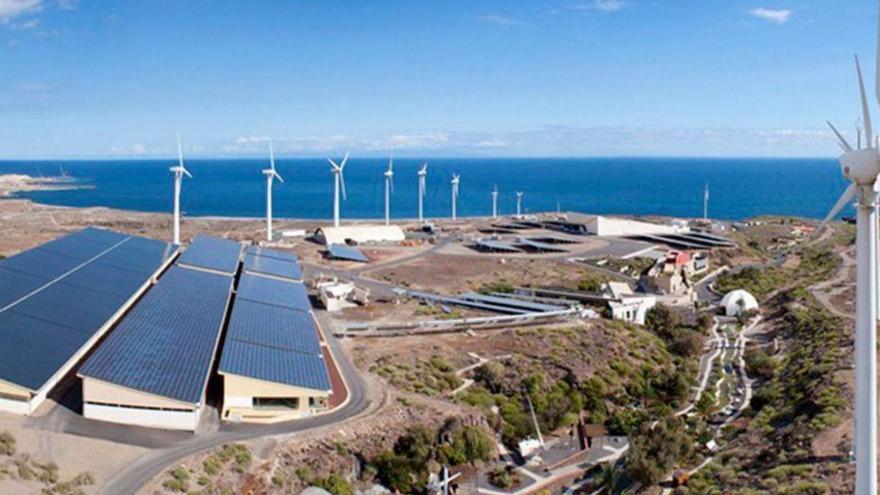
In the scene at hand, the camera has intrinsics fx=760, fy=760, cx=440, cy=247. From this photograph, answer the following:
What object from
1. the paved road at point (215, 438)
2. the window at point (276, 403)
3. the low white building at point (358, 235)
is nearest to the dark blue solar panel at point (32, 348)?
the paved road at point (215, 438)

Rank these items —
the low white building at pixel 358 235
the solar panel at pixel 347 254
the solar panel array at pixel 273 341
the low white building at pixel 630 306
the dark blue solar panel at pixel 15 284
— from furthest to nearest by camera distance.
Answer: the low white building at pixel 358 235 < the solar panel at pixel 347 254 < the low white building at pixel 630 306 < the dark blue solar panel at pixel 15 284 < the solar panel array at pixel 273 341

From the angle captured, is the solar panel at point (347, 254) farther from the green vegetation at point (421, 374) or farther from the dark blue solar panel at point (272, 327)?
the green vegetation at point (421, 374)

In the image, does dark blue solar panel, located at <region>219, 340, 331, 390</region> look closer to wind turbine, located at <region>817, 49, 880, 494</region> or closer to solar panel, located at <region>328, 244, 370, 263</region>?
wind turbine, located at <region>817, 49, 880, 494</region>

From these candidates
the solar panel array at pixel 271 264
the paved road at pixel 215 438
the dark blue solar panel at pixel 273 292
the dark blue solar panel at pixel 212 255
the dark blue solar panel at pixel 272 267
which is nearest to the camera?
the paved road at pixel 215 438

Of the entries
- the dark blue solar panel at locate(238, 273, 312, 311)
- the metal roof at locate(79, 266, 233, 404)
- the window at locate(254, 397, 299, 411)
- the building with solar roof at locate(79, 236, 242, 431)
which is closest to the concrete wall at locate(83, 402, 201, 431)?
the building with solar roof at locate(79, 236, 242, 431)

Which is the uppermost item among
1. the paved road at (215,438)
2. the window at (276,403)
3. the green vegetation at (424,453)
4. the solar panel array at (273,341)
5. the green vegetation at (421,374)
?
the solar panel array at (273,341)

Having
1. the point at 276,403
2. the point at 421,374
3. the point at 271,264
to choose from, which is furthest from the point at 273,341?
the point at 271,264

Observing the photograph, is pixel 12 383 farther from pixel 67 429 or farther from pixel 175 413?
pixel 175 413

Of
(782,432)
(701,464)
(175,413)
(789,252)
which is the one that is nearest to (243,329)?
(175,413)

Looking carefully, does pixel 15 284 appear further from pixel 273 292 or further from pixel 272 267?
pixel 272 267
